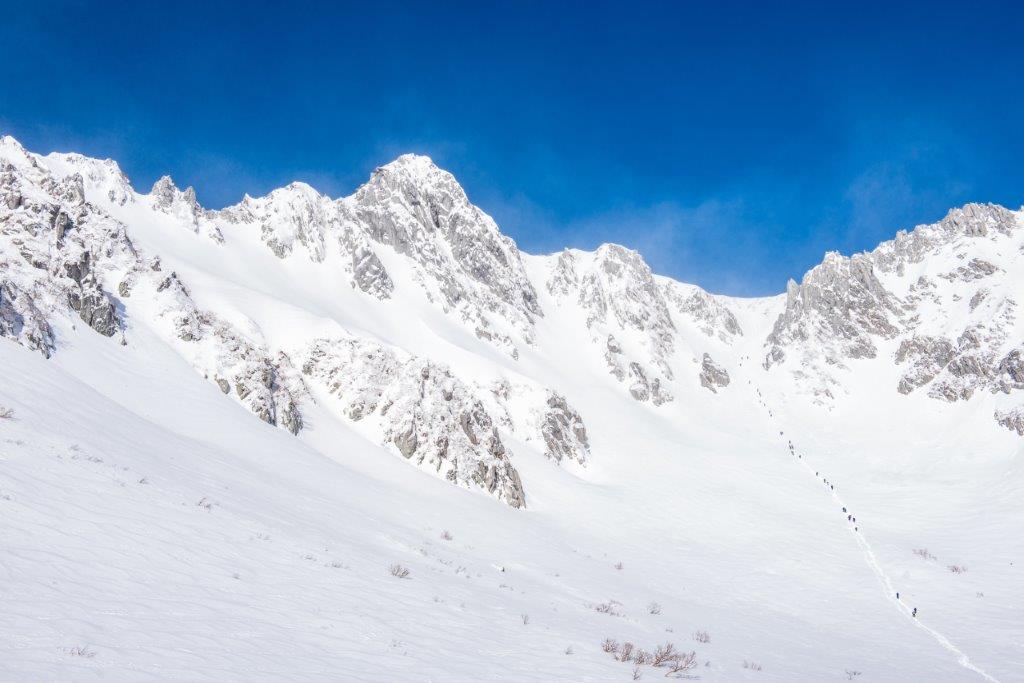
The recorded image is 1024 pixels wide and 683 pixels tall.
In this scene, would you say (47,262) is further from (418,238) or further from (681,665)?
(418,238)

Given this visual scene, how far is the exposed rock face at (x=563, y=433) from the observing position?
189 feet

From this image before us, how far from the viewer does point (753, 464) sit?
6688 cm

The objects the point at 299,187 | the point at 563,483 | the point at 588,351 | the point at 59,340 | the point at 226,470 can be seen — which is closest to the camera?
the point at 226,470

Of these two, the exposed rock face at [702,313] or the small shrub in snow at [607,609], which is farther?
the exposed rock face at [702,313]

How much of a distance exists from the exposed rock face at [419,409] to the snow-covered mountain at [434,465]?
241 mm

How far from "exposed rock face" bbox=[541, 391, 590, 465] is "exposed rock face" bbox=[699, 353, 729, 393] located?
50214 millimetres

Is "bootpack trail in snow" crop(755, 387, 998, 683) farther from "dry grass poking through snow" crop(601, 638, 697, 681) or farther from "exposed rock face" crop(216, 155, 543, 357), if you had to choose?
"exposed rock face" crop(216, 155, 543, 357)

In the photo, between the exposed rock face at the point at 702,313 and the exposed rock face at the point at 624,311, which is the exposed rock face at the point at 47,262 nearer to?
the exposed rock face at the point at 624,311

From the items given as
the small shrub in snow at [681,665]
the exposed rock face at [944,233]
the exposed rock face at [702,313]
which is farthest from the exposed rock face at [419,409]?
the exposed rock face at [944,233]

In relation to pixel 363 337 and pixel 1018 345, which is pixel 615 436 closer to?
pixel 363 337

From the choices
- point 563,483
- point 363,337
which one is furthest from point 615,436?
point 363,337

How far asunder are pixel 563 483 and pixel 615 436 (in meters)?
24.2

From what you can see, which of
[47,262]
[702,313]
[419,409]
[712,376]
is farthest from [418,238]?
[702,313]

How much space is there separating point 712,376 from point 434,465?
82.8m
